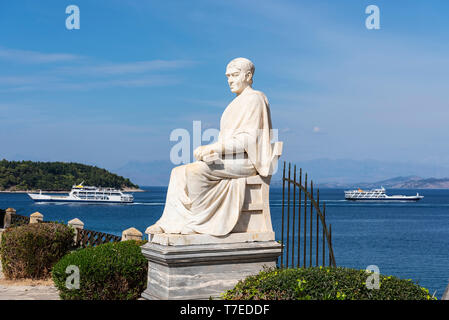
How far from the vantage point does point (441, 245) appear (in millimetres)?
42156

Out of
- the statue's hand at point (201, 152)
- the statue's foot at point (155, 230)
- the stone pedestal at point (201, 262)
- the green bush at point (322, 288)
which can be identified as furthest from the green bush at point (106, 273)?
the green bush at point (322, 288)

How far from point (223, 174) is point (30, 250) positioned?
5.22 metres

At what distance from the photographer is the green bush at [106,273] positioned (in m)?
7.12

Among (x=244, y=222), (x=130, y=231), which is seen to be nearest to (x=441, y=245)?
(x=130, y=231)

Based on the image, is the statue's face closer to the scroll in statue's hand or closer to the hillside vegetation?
the scroll in statue's hand

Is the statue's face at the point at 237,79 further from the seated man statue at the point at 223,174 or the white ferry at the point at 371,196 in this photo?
the white ferry at the point at 371,196

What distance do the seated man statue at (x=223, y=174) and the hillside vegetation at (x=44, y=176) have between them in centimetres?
11176

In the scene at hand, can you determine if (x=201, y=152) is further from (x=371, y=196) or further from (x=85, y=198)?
(x=371, y=196)

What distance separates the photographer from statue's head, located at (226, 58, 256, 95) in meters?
7.00

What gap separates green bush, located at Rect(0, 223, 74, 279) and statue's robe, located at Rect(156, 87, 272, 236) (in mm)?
4206
